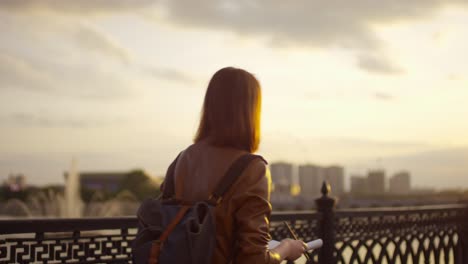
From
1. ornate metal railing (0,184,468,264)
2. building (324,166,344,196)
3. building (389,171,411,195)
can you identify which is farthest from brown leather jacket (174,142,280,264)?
building (389,171,411,195)

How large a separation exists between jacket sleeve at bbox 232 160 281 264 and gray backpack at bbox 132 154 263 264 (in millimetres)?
54

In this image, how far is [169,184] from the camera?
268cm

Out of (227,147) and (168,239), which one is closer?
(168,239)

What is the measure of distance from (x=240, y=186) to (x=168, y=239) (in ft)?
1.05

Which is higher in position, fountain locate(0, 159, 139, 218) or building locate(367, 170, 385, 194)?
fountain locate(0, 159, 139, 218)

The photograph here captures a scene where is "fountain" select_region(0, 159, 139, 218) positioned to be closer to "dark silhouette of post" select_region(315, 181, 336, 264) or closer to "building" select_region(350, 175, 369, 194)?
"dark silhouette of post" select_region(315, 181, 336, 264)

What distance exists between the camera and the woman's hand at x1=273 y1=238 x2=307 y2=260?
106 inches

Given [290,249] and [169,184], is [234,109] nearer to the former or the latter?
[169,184]

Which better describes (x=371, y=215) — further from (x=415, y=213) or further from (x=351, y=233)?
(x=415, y=213)

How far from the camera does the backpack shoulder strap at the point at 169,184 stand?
2.66m

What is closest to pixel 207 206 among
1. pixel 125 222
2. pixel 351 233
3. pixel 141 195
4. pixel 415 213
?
pixel 125 222

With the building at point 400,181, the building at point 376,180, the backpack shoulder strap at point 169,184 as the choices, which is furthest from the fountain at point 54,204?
the building at point 400,181

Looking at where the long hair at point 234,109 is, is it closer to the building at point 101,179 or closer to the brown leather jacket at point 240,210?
the brown leather jacket at point 240,210

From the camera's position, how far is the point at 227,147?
2.64 metres
